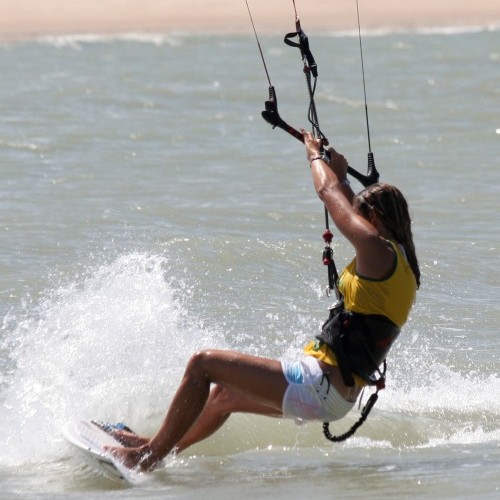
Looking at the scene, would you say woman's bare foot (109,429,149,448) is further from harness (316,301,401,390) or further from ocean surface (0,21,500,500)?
harness (316,301,401,390)

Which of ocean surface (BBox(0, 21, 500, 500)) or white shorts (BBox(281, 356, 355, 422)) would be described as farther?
ocean surface (BBox(0, 21, 500, 500))

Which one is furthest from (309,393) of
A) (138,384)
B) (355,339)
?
(138,384)

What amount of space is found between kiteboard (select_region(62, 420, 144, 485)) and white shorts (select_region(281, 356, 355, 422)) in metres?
0.80

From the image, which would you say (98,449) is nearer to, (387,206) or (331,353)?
(331,353)

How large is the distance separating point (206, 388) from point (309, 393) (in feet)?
1.59

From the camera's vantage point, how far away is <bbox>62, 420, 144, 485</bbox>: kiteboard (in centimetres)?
583

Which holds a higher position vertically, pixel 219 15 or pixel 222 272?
pixel 222 272

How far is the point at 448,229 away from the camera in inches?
464

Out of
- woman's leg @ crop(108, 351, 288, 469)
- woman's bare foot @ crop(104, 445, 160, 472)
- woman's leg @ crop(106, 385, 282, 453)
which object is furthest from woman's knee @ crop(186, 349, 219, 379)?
woman's bare foot @ crop(104, 445, 160, 472)

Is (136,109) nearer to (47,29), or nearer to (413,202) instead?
(413,202)

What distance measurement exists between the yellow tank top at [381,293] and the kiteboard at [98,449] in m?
1.05

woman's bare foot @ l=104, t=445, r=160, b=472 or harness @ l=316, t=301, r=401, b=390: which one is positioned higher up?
harness @ l=316, t=301, r=401, b=390

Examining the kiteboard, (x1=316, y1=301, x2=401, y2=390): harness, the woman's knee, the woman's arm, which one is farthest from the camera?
the kiteboard

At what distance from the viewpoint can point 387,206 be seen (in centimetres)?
556
